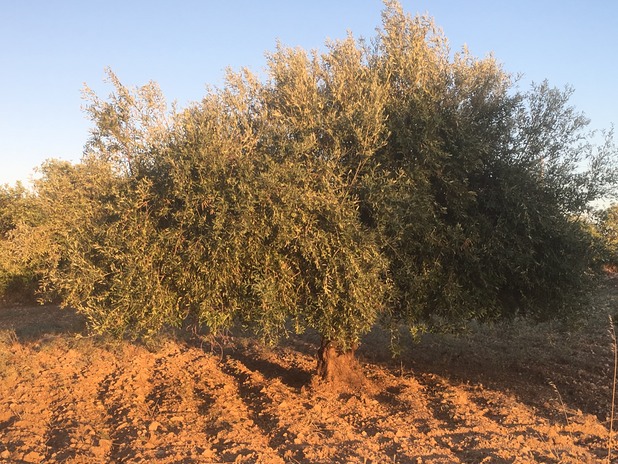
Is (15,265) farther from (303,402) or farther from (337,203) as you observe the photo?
(337,203)

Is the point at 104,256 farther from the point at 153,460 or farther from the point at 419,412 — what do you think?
the point at 419,412

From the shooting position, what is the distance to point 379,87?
838cm

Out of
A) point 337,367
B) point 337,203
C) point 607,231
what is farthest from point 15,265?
point 607,231

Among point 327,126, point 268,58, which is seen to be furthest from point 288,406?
point 268,58

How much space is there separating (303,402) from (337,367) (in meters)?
1.34

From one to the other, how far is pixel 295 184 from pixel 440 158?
2.67 metres

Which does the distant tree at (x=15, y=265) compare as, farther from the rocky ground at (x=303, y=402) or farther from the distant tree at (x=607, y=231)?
the distant tree at (x=607, y=231)

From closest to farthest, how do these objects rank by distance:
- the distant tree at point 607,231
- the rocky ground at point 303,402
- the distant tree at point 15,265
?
the rocky ground at point 303,402
the distant tree at point 607,231
the distant tree at point 15,265

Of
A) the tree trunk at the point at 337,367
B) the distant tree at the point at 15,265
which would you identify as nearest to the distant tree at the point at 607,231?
the tree trunk at the point at 337,367

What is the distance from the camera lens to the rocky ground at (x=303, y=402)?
23.3ft

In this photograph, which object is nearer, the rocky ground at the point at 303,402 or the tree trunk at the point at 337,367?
the rocky ground at the point at 303,402

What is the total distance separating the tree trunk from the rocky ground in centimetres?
30

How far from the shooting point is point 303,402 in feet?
32.1

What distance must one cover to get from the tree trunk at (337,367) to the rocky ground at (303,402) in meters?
0.30
